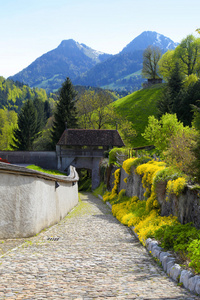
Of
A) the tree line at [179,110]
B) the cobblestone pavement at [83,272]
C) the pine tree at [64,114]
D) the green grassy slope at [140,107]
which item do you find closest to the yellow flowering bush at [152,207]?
the tree line at [179,110]

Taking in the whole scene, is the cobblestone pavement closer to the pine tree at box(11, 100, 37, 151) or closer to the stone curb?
the stone curb

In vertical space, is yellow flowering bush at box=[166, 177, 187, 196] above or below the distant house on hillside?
below

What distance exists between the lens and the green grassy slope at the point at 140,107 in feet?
243

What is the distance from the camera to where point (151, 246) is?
8.02m

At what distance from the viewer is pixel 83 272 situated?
626cm

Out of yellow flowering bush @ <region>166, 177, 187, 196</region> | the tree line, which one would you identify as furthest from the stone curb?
the tree line

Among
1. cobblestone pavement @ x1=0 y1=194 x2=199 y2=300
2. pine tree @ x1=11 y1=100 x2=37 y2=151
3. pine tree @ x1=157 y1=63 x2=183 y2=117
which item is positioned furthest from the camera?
pine tree @ x1=11 y1=100 x2=37 y2=151

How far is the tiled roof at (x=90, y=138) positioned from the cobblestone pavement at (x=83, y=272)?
36.6 metres

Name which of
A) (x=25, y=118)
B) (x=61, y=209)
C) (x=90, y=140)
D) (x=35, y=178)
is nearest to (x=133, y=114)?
(x=25, y=118)

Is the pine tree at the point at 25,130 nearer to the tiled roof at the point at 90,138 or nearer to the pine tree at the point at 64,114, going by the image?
the pine tree at the point at 64,114

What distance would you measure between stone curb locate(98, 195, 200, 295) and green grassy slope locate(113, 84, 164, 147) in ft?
194

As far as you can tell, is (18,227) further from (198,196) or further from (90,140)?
(90,140)

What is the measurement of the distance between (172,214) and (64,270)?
4837 millimetres

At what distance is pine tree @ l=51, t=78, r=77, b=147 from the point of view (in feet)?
177
